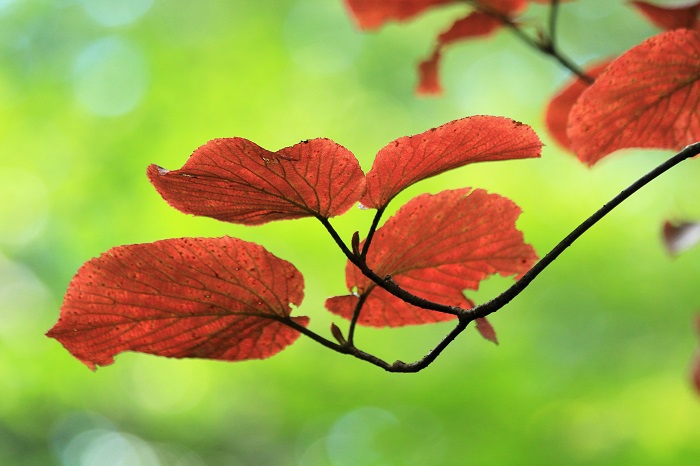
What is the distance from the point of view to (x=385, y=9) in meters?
0.62

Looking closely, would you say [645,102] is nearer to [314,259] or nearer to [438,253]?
[438,253]

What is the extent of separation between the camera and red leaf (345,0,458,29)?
61 cm

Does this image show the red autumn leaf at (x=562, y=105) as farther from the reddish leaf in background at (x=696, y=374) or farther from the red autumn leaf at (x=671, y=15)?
the reddish leaf in background at (x=696, y=374)

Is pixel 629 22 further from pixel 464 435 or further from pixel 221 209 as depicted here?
pixel 221 209

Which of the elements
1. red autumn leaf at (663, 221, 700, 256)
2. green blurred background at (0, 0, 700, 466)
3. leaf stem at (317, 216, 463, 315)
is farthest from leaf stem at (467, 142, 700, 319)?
green blurred background at (0, 0, 700, 466)

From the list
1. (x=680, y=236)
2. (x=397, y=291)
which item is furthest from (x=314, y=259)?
(x=397, y=291)

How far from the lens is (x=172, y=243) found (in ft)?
1.06

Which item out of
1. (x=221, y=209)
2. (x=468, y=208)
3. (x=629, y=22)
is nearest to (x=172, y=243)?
(x=221, y=209)

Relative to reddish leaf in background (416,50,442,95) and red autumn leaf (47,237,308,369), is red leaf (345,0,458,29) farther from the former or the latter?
red autumn leaf (47,237,308,369)

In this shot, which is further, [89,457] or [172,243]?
[89,457]

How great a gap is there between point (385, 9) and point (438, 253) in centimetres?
32

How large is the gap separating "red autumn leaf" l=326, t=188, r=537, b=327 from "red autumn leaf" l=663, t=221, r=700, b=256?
5.6 inches

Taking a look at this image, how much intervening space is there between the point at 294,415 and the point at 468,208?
1996 millimetres

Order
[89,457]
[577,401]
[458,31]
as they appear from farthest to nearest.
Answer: [89,457], [577,401], [458,31]
